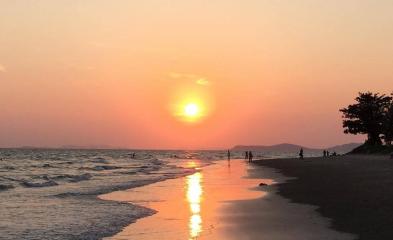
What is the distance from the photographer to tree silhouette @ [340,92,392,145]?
97975 mm

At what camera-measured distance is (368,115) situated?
323 feet

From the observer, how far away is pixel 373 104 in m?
98.6

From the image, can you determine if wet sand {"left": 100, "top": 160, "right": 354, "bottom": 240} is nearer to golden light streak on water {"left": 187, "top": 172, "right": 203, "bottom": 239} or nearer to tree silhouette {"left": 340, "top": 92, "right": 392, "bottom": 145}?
golden light streak on water {"left": 187, "top": 172, "right": 203, "bottom": 239}

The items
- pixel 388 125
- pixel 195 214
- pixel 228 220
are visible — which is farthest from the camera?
pixel 388 125

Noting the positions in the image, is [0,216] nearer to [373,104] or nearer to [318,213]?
[318,213]

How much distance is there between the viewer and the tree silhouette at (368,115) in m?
98.0

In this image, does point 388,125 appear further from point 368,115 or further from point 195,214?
point 195,214

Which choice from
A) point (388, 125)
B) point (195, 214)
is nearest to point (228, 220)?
point (195, 214)

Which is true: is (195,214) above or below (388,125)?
below

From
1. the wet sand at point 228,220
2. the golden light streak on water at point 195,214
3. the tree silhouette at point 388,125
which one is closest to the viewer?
the wet sand at point 228,220

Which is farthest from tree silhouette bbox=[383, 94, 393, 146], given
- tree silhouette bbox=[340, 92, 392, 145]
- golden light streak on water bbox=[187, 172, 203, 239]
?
golden light streak on water bbox=[187, 172, 203, 239]

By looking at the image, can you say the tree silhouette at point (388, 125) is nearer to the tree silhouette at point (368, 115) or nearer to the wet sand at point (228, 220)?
the tree silhouette at point (368, 115)

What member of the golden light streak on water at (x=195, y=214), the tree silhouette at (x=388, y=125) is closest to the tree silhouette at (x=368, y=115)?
the tree silhouette at (x=388, y=125)

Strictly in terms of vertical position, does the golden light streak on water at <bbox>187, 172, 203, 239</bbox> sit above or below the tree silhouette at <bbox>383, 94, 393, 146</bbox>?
below
